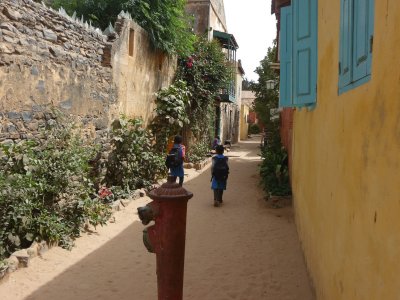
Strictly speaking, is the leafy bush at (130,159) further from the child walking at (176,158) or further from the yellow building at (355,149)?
the yellow building at (355,149)

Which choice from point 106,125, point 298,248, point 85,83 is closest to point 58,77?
point 85,83

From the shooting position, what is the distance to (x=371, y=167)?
6.10 feet

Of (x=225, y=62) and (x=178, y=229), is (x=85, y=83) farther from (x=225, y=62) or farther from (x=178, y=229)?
(x=225, y=62)

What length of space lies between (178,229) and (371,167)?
4.45ft

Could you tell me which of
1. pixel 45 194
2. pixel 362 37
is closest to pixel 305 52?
pixel 362 37

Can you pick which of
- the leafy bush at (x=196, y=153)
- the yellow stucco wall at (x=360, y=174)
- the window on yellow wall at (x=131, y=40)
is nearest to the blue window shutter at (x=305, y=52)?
the yellow stucco wall at (x=360, y=174)

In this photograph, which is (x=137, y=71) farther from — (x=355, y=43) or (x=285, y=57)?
(x=355, y=43)

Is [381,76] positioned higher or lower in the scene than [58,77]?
lower

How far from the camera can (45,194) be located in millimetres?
5145

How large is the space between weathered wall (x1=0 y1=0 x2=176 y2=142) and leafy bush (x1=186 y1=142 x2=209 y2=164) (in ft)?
12.1

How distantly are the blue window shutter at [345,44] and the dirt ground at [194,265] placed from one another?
238cm

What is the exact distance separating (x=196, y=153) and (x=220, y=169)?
20.1ft

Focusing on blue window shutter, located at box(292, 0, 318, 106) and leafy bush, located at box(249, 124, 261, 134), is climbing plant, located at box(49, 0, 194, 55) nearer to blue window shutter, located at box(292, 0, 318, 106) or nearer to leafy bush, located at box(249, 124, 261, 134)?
blue window shutter, located at box(292, 0, 318, 106)

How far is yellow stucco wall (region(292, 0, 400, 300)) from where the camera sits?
1565mm
